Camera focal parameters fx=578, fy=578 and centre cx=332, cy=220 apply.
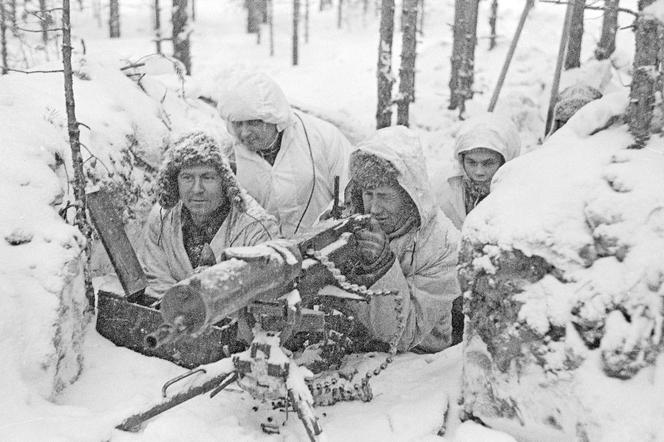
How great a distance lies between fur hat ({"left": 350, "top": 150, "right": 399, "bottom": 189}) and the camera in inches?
131

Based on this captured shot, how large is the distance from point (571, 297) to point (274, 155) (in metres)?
3.03

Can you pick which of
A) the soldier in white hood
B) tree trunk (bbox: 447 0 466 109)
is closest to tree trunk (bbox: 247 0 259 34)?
tree trunk (bbox: 447 0 466 109)

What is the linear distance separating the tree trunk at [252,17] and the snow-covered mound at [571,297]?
1055 inches

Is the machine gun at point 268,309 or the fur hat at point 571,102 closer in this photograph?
the machine gun at point 268,309

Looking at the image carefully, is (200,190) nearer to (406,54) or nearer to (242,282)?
(242,282)

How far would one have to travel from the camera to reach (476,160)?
14.5 ft

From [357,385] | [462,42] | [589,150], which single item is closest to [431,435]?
[357,385]

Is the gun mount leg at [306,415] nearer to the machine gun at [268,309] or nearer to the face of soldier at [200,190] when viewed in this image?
the machine gun at [268,309]

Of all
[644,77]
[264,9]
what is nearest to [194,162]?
[644,77]

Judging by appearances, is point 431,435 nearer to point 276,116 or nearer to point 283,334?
point 283,334

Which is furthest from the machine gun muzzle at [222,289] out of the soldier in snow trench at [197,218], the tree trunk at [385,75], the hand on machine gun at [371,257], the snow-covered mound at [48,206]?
the tree trunk at [385,75]

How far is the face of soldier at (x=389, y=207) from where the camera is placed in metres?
3.37

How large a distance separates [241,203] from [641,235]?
216 cm

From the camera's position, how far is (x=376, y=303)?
3.07 metres
